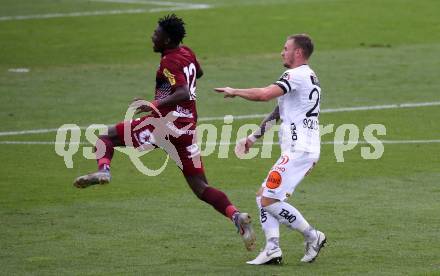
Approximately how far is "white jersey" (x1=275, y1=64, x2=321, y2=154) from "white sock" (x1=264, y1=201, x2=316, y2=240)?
2.02 ft

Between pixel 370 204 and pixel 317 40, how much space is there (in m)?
16.0

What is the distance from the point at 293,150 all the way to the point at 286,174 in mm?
276

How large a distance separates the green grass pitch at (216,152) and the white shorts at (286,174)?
2.68 ft

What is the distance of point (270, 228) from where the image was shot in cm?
1266

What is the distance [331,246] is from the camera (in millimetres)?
13547

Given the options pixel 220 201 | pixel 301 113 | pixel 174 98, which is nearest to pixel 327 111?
pixel 220 201

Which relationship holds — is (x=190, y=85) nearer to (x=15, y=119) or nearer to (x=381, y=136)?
(x=381, y=136)

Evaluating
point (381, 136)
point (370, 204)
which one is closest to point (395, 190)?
point (370, 204)

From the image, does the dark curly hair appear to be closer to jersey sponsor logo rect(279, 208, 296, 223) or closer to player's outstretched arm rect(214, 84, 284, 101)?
player's outstretched arm rect(214, 84, 284, 101)

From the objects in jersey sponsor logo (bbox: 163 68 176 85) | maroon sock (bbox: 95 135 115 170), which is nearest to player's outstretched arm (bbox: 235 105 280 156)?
jersey sponsor logo (bbox: 163 68 176 85)

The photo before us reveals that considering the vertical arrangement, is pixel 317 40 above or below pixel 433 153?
above

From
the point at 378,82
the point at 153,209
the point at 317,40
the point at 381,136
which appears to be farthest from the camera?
the point at 317,40

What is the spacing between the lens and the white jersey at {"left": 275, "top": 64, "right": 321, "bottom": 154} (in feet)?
40.9

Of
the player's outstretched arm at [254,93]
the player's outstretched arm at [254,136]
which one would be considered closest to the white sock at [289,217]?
the player's outstretched arm at [254,136]
